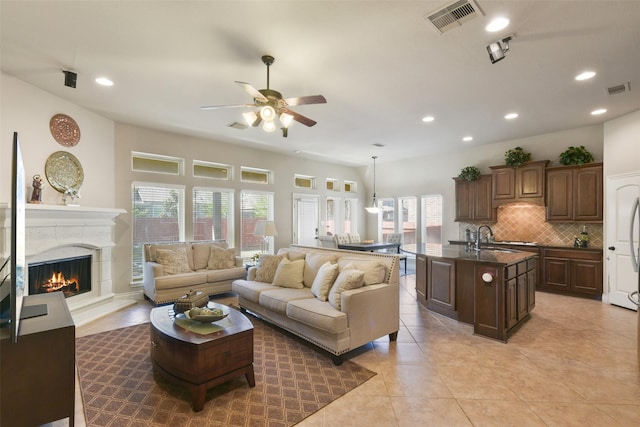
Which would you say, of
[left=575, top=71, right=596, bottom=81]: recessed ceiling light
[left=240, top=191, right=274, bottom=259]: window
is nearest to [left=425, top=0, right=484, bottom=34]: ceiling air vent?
[left=575, top=71, right=596, bottom=81]: recessed ceiling light

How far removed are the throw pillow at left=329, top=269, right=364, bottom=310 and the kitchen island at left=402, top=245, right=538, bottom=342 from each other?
1.45 metres

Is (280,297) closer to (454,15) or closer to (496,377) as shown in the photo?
(496,377)

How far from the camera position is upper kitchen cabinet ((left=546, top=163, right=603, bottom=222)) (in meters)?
5.09

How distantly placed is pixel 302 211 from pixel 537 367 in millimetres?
5923

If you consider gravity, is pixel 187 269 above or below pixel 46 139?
below

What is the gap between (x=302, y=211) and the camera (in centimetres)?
799

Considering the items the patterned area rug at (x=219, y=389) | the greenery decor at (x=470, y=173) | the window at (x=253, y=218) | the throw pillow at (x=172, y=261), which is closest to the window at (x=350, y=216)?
the window at (x=253, y=218)

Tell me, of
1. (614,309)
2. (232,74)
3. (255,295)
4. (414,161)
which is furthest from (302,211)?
(614,309)

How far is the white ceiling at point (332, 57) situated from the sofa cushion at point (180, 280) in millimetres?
2512

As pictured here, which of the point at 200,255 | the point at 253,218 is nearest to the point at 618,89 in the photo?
the point at 253,218

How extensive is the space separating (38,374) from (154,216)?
4.13 metres

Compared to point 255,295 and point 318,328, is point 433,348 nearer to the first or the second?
point 318,328

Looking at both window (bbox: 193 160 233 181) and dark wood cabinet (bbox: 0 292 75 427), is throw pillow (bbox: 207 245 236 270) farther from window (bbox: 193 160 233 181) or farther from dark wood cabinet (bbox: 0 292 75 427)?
dark wood cabinet (bbox: 0 292 75 427)

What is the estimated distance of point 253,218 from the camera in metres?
6.97
